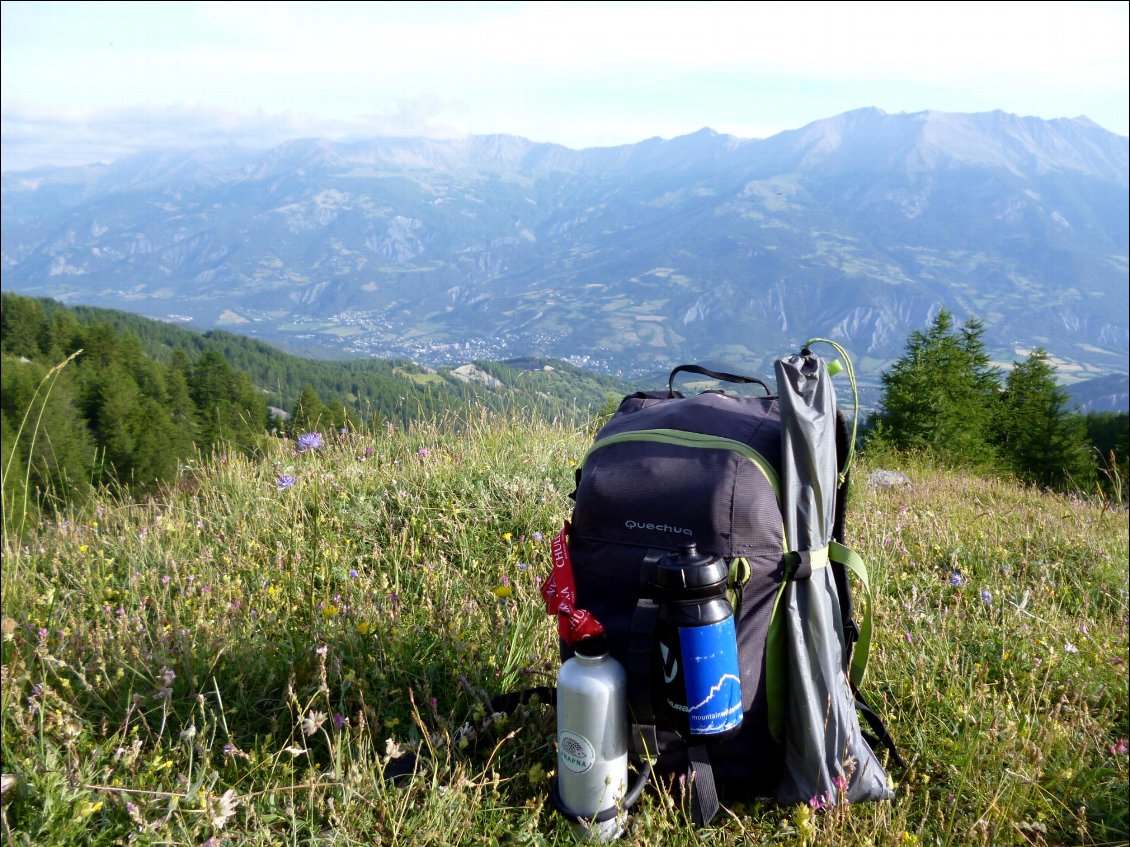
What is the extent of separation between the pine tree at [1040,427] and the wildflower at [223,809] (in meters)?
29.6

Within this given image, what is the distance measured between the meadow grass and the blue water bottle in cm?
33

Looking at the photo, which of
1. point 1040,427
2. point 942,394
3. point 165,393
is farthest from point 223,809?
point 165,393

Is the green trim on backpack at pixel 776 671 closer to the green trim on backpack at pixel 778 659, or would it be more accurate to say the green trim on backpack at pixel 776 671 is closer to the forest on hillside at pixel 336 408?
the green trim on backpack at pixel 778 659

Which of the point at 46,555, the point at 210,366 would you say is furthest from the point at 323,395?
the point at 46,555

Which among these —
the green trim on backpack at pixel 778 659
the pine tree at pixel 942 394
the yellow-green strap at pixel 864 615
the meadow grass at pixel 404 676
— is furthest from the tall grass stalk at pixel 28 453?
the pine tree at pixel 942 394

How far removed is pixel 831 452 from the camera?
8.09 feet

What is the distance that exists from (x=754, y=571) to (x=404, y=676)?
56.9 inches

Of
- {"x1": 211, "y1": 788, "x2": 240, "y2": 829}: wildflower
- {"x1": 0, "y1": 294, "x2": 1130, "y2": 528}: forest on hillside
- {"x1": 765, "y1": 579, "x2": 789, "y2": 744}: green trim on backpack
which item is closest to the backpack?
{"x1": 765, "y1": 579, "x2": 789, "y2": 744}: green trim on backpack

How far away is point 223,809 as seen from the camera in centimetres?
194

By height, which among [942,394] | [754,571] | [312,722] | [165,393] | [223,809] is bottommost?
[165,393]

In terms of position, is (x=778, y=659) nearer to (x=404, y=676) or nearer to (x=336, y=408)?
(x=404, y=676)

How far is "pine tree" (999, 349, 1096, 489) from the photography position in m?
28.6

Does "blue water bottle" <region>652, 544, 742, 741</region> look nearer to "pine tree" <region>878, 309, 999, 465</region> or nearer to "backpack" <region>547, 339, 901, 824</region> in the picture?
"backpack" <region>547, 339, 901, 824</region>

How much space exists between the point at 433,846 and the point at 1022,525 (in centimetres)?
531
